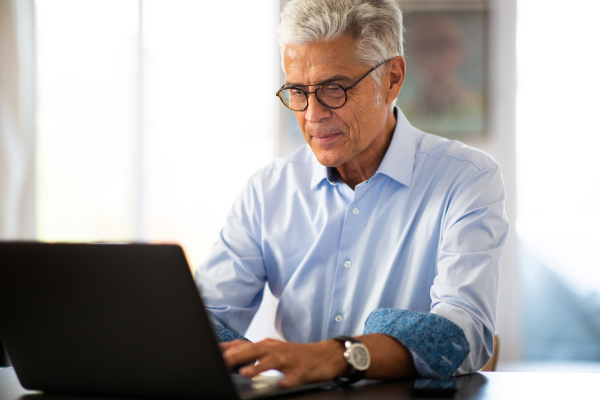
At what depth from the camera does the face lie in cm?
135

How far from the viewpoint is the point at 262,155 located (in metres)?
3.20

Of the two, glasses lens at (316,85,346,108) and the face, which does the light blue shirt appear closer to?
the face

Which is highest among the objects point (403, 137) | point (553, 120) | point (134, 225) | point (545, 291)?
point (553, 120)

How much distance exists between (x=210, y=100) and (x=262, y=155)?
45 centimetres

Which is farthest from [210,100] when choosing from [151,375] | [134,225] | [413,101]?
[151,375]

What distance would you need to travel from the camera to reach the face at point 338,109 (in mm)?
1351

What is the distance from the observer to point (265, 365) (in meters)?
0.79

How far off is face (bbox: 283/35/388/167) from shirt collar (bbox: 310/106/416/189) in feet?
0.23

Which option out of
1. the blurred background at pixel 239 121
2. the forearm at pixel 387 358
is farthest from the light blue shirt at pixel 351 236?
the blurred background at pixel 239 121

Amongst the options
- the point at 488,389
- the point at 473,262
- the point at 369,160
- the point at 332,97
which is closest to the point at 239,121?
the point at 369,160

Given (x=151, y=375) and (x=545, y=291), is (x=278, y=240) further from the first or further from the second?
(x=545, y=291)

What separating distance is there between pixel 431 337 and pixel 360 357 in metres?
0.14

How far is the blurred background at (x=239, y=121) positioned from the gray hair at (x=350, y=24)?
1.78 meters

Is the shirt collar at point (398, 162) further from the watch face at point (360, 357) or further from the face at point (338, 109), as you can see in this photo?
the watch face at point (360, 357)
